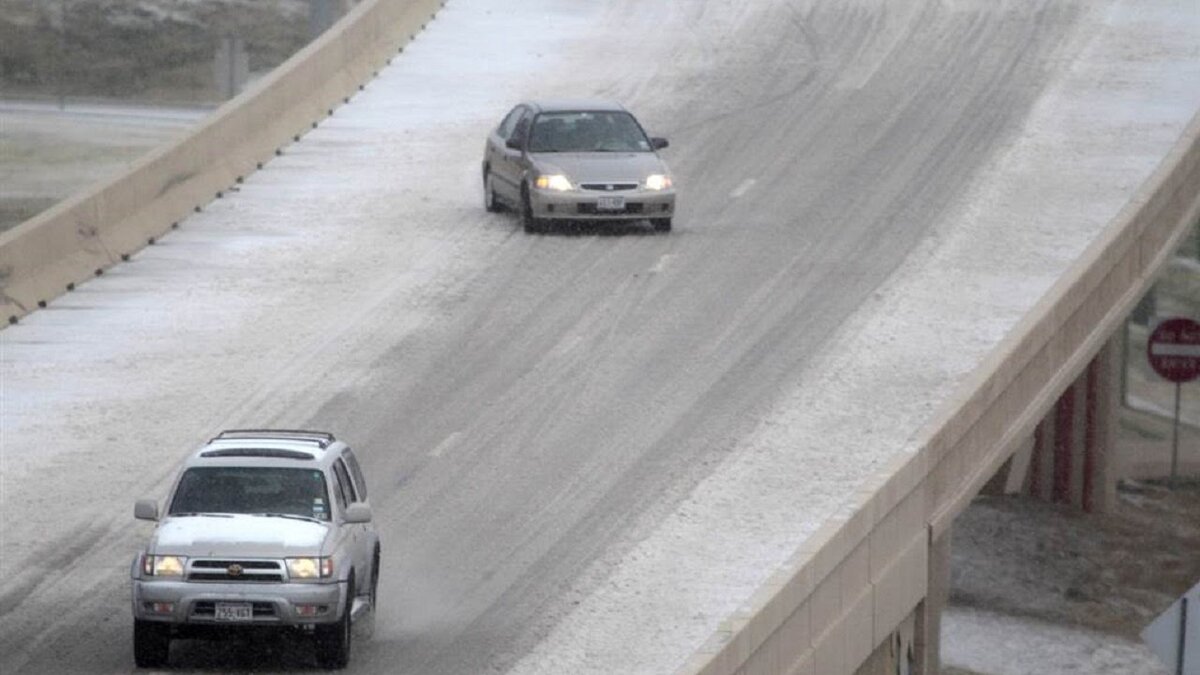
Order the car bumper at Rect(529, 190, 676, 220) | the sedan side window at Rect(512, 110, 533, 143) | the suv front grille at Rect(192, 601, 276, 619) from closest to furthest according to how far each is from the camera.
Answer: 1. the suv front grille at Rect(192, 601, 276, 619)
2. the car bumper at Rect(529, 190, 676, 220)
3. the sedan side window at Rect(512, 110, 533, 143)

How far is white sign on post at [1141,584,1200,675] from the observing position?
487 inches

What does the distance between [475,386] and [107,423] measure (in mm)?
3564

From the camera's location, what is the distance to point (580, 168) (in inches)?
1245

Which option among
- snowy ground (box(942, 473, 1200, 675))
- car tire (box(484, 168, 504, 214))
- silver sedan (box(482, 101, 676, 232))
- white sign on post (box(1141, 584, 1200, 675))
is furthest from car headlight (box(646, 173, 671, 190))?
white sign on post (box(1141, 584, 1200, 675))

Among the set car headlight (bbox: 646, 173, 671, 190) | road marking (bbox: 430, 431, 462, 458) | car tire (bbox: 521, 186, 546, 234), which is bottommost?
car tire (bbox: 521, 186, 546, 234)

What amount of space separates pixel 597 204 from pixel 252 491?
1392 centimetres

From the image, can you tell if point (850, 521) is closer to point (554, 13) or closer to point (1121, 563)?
point (1121, 563)

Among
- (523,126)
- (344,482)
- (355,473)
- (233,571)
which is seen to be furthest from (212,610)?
(523,126)

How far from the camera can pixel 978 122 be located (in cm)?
3762

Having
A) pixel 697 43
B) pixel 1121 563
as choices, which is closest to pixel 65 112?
pixel 697 43

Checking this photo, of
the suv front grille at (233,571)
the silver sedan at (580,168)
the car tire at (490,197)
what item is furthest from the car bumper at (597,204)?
the suv front grille at (233,571)

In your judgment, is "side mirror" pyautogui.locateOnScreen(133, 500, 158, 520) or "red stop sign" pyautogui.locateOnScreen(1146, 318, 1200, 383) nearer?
"side mirror" pyautogui.locateOnScreen(133, 500, 158, 520)

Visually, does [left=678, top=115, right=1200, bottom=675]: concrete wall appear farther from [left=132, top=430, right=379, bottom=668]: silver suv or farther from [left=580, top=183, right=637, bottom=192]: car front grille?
[left=580, top=183, right=637, bottom=192]: car front grille

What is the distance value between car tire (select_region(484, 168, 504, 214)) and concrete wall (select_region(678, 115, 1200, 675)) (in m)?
7.88
